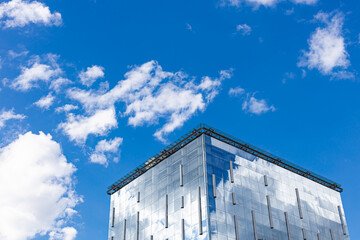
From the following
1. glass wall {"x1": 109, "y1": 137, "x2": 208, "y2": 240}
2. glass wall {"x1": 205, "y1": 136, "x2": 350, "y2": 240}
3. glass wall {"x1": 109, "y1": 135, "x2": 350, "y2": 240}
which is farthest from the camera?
glass wall {"x1": 205, "y1": 136, "x2": 350, "y2": 240}

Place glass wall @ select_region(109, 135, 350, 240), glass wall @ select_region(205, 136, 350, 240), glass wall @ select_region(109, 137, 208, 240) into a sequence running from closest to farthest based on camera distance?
1. glass wall @ select_region(109, 135, 350, 240)
2. glass wall @ select_region(109, 137, 208, 240)
3. glass wall @ select_region(205, 136, 350, 240)

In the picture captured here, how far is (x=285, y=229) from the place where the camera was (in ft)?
280

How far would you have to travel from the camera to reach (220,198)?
7825cm

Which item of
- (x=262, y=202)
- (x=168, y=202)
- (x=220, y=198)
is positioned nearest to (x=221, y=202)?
(x=220, y=198)

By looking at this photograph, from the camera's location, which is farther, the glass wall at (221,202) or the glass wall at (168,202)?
the glass wall at (168,202)

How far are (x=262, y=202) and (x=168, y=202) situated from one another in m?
17.8

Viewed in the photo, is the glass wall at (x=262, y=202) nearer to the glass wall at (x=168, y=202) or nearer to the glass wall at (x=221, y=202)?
the glass wall at (x=221, y=202)

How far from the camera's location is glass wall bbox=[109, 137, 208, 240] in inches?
3056

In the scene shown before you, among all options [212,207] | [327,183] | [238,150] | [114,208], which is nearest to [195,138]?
[238,150]

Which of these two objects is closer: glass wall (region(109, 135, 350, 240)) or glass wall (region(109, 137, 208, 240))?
glass wall (region(109, 135, 350, 240))

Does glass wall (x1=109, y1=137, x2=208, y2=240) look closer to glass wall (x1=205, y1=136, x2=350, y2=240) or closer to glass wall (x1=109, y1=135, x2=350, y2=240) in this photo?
glass wall (x1=109, y1=135, x2=350, y2=240)

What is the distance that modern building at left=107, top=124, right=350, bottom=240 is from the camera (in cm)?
7775

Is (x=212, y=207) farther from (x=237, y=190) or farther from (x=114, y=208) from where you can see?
(x=114, y=208)

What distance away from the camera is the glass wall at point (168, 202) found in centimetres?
7762
